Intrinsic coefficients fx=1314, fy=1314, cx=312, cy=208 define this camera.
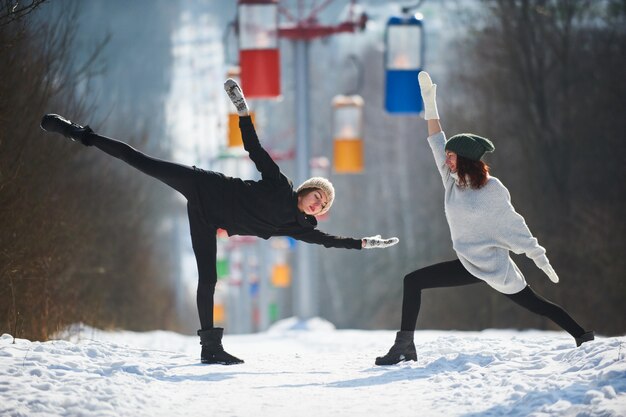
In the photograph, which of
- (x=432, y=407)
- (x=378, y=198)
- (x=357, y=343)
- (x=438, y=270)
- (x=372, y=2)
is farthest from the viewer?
(x=372, y=2)

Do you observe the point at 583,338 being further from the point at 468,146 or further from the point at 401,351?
the point at 468,146

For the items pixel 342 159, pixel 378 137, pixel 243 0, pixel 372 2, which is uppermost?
pixel 372 2

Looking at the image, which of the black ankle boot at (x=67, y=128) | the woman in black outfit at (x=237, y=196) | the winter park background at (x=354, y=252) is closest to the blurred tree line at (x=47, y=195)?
the winter park background at (x=354, y=252)

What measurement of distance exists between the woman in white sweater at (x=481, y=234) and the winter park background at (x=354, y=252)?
52 centimetres

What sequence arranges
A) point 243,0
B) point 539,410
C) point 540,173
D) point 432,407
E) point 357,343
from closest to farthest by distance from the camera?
point 539,410, point 432,407, point 357,343, point 243,0, point 540,173

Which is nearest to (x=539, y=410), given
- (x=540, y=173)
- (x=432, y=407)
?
(x=432, y=407)

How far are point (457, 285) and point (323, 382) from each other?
1.14 m

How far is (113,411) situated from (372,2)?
2535 inches

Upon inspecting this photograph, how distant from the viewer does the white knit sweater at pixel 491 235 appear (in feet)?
28.9

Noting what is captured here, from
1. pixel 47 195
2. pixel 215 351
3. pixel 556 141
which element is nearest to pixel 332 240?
pixel 215 351

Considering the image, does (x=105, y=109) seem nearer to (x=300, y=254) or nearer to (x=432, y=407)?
(x=300, y=254)

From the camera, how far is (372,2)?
231ft

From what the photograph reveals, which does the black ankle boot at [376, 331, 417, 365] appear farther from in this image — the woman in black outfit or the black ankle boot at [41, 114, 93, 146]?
the black ankle boot at [41, 114, 93, 146]

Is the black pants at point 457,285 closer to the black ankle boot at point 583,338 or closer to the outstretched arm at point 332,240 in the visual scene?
the black ankle boot at point 583,338
